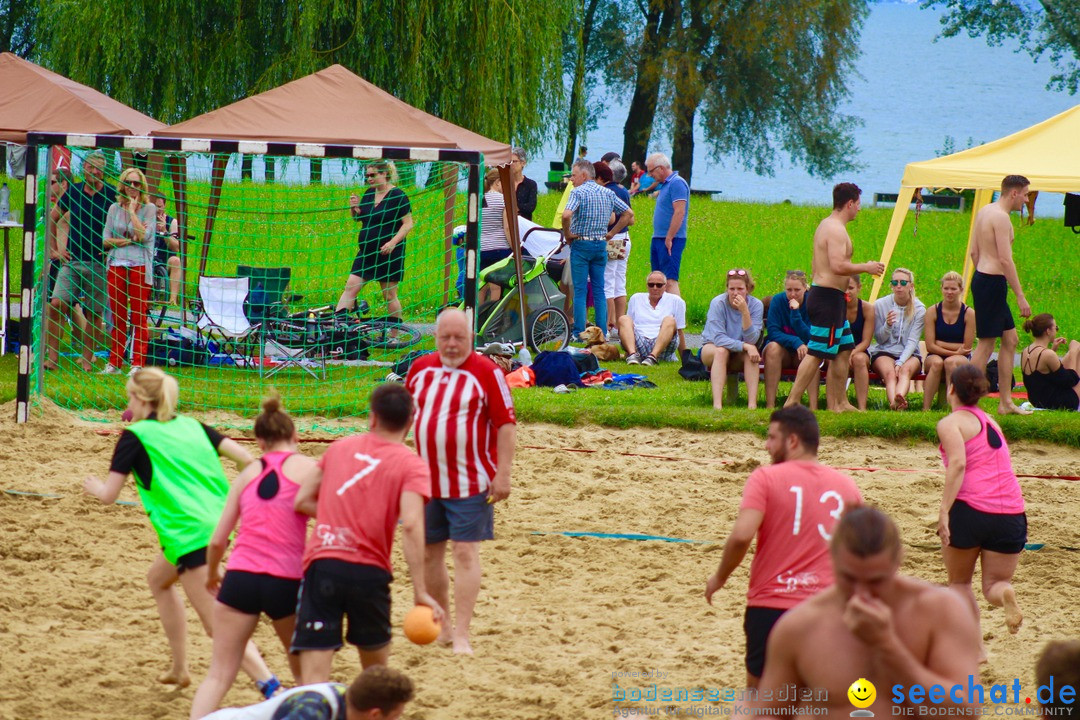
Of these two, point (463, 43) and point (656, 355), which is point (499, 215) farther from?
point (463, 43)

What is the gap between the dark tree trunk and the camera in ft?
111

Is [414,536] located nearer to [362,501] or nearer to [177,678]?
[362,501]

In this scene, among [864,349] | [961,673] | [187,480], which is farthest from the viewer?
[864,349]

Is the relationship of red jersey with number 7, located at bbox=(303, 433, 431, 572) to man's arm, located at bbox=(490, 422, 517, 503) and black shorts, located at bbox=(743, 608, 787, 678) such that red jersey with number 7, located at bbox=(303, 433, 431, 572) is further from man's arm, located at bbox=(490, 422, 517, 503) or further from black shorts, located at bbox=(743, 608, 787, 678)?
black shorts, located at bbox=(743, 608, 787, 678)

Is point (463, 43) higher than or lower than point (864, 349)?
higher

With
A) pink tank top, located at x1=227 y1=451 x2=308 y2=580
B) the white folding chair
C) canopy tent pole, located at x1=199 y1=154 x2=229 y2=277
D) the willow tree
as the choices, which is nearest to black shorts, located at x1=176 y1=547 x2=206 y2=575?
pink tank top, located at x1=227 y1=451 x2=308 y2=580

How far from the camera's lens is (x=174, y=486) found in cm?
473

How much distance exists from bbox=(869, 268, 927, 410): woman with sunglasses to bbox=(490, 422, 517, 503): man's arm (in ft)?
21.7

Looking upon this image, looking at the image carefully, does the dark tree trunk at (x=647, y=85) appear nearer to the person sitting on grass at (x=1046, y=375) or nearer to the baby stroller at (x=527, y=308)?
the baby stroller at (x=527, y=308)

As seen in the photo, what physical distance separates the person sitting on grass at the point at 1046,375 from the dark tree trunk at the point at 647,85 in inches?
923

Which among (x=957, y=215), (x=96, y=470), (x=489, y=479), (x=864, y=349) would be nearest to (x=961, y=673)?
(x=489, y=479)

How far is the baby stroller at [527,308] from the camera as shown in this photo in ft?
42.1

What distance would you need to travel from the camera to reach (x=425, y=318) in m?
15.0

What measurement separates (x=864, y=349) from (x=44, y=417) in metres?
7.03
